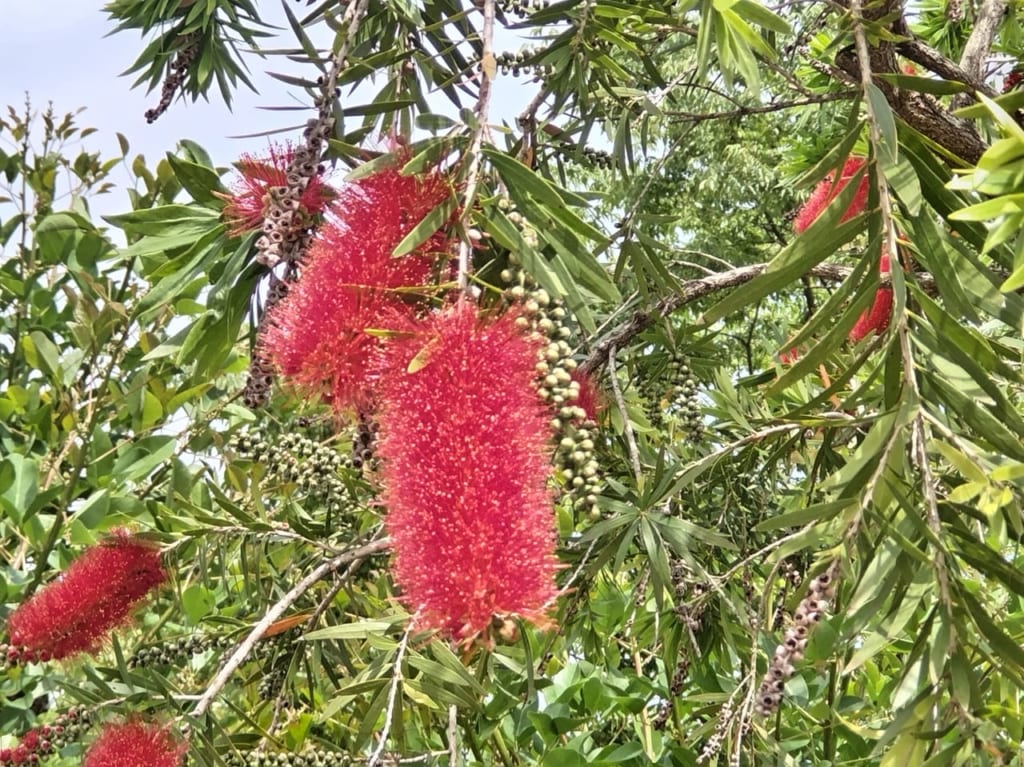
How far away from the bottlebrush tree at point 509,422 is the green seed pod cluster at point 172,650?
0.05ft

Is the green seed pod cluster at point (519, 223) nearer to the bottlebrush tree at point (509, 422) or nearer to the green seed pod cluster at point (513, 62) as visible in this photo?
the bottlebrush tree at point (509, 422)

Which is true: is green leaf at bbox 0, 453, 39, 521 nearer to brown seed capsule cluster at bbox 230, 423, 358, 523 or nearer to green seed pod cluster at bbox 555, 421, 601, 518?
brown seed capsule cluster at bbox 230, 423, 358, 523

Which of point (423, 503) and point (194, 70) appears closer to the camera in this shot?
point (423, 503)

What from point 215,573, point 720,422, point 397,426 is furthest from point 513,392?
point 215,573

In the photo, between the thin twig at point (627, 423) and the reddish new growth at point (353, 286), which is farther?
the thin twig at point (627, 423)

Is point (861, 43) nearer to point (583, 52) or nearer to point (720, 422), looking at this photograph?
point (583, 52)

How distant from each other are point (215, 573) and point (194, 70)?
99 cm

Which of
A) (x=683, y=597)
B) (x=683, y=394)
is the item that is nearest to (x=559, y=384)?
(x=683, y=597)

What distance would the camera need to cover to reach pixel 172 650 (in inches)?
57.0

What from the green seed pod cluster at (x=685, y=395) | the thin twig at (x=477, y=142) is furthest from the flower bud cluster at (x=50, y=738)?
the green seed pod cluster at (x=685, y=395)

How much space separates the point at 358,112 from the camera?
1.04 metres

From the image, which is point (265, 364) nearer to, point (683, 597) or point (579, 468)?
point (579, 468)

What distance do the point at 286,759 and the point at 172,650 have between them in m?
0.33

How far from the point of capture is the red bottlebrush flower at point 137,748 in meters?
1.04
